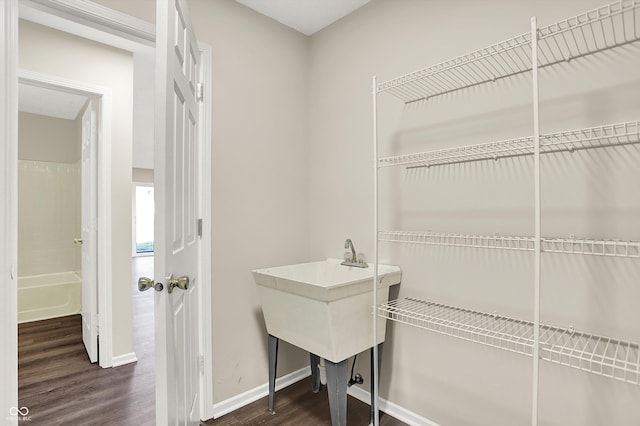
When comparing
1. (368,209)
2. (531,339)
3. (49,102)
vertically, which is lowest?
(531,339)

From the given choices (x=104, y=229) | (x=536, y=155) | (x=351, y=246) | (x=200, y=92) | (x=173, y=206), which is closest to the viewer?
(x=536, y=155)

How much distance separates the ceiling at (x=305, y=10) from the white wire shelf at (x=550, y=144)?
1.14 m

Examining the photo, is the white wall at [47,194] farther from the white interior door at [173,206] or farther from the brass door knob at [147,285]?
the brass door knob at [147,285]

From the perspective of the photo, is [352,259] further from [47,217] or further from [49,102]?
[47,217]

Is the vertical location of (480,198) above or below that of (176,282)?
above

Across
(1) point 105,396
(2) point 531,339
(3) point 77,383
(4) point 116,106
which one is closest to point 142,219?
(4) point 116,106

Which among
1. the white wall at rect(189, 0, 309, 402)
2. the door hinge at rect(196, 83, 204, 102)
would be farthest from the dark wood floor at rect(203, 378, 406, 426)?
the door hinge at rect(196, 83, 204, 102)

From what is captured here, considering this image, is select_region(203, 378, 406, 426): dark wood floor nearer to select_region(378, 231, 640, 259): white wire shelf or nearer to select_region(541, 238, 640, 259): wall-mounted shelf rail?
select_region(378, 231, 640, 259): white wire shelf

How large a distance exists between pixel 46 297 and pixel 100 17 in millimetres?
3783

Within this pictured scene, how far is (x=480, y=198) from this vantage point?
5.28ft

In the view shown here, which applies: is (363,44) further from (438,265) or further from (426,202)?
(438,265)

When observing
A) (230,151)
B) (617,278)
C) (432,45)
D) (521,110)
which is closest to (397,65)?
(432,45)

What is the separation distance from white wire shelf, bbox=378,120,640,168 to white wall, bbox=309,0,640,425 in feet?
0.13

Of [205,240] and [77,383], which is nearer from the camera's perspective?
[205,240]
